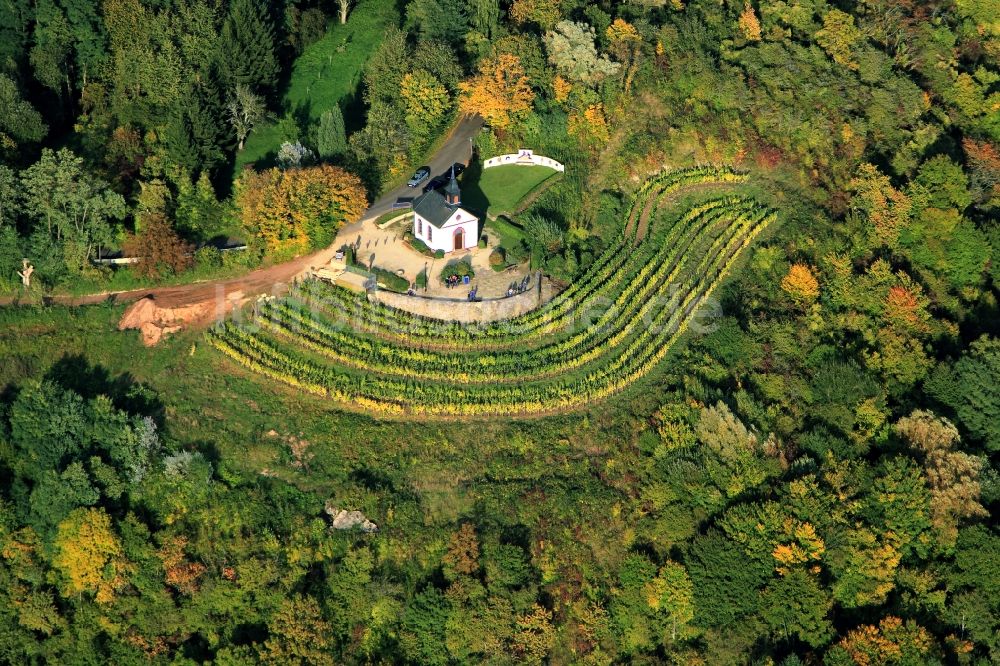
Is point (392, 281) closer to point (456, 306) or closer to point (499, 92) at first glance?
point (456, 306)

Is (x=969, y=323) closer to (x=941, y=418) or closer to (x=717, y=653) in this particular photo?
(x=941, y=418)

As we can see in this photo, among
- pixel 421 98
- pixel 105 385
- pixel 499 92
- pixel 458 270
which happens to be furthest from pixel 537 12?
pixel 105 385

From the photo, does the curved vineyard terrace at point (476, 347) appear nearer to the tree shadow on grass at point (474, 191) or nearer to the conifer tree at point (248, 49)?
the tree shadow on grass at point (474, 191)

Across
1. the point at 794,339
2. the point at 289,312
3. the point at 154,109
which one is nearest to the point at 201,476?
the point at 289,312

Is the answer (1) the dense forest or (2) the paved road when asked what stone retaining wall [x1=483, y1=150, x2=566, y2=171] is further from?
(2) the paved road

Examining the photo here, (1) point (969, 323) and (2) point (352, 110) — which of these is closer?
(1) point (969, 323)
